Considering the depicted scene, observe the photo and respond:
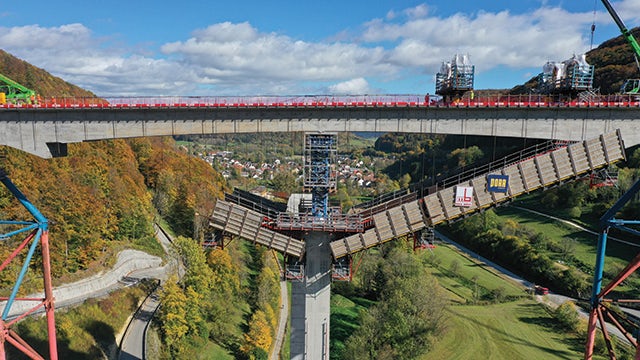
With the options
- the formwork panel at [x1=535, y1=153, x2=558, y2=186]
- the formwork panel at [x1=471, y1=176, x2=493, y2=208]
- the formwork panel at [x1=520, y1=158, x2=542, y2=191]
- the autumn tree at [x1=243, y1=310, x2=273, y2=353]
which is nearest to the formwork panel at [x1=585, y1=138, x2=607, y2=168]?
the formwork panel at [x1=535, y1=153, x2=558, y2=186]

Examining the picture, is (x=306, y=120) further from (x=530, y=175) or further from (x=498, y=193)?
(x=530, y=175)

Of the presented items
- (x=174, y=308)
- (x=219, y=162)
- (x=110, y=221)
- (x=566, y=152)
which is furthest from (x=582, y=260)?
(x=219, y=162)

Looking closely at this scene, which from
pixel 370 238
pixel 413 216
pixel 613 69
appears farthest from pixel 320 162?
pixel 613 69

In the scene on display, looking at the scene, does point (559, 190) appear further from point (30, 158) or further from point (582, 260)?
point (30, 158)

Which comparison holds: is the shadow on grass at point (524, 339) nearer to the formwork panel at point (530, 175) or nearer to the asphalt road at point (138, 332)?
the formwork panel at point (530, 175)

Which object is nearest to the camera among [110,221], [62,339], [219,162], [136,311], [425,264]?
[62,339]

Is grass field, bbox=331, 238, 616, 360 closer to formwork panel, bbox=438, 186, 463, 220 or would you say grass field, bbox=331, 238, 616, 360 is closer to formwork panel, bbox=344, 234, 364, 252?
formwork panel, bbox=344, 234, 364, 252
